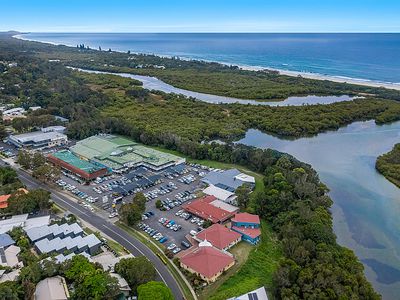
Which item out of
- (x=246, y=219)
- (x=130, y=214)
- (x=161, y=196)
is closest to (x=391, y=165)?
(x=246, y=219)

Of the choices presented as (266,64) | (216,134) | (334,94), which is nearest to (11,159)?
(216,134)

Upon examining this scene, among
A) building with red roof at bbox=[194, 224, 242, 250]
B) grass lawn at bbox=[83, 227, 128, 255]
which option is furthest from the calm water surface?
grass lawn at bbox=[83, 227, 128, 255]

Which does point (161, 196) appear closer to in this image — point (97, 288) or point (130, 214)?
point (130, 214)

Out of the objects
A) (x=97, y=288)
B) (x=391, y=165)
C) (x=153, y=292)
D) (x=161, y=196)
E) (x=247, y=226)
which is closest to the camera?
(x=153, y=292)

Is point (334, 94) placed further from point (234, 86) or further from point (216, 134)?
point (216, 134)

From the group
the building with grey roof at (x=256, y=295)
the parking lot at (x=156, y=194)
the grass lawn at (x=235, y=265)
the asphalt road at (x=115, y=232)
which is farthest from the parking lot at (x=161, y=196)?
the building with grey roof at (x=256, y=295)

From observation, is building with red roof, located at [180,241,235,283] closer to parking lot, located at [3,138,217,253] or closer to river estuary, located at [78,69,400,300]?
parking lot, located at [3,138,217,253]

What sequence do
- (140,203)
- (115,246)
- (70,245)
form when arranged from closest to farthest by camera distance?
(70,245) → (115,246) → (140,203)
